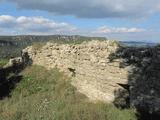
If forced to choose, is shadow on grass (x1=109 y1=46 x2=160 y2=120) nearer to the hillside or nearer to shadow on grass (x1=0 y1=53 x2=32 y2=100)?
the hillside

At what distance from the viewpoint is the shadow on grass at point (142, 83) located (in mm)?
11031

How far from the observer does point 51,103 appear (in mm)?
13469

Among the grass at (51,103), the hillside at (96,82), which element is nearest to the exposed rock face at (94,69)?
the hillside at (96,82)

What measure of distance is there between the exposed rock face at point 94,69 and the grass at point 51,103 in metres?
0.41

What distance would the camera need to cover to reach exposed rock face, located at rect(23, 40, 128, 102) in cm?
1293

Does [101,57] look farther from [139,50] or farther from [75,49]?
[75,49]

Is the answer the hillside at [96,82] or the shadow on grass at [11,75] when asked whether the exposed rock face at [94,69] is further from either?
the shadow on grass at [11,75]

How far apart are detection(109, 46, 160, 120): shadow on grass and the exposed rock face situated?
0.94 ft

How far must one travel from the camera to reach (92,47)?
14.9 meters

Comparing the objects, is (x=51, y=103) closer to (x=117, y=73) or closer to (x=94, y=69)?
(x=94, y=69)

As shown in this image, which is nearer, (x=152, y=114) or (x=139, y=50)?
(x=152, y=114)

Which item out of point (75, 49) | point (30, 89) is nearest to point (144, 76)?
point (75, 49)

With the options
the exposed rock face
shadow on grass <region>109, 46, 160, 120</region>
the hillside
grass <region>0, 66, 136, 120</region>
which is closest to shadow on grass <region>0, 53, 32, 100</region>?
the hillside

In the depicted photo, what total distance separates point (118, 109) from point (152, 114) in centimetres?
163
